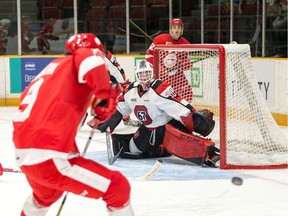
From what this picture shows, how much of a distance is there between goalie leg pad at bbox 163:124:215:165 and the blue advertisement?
466 cm

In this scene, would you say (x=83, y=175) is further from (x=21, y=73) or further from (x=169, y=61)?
(x=21, y=73)

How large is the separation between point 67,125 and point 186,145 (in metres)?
2.64

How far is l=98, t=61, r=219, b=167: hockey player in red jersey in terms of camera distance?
5340mm

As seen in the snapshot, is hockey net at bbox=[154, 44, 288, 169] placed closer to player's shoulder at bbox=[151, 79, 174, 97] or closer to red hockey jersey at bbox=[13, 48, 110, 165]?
player's shoulder at bbox=[151, 79, 174, 97]

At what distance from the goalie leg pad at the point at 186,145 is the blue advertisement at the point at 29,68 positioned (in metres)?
4.66

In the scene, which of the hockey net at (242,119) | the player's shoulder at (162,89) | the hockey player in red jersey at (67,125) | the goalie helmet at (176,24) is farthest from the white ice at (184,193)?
the goalie helmet at (176,24)

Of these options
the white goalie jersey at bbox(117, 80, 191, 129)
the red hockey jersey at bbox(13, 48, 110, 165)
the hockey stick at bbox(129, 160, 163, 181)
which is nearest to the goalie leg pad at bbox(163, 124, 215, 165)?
the white goalie jersey at bbox(117, 80, 191, 129)

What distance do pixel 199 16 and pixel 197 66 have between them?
368 cm

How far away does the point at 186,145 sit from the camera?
17.6ft

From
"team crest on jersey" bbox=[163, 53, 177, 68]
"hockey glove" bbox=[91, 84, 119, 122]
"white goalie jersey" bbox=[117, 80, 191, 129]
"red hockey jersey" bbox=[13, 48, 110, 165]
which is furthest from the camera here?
"team crest on jersey" bbox=[163, 53, 177, 68]

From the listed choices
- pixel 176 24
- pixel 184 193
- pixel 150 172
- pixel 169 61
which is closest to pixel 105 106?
pixel 184 193

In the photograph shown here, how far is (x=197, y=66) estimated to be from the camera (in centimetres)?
659

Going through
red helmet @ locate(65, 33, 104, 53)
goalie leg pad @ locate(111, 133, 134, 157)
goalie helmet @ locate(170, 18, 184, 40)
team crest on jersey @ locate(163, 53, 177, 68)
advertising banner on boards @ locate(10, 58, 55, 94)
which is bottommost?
goalie leg pad @ locate(111, 133, 134, 157)

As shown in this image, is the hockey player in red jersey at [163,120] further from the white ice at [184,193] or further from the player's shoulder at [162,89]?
the white ice at [184,193]
